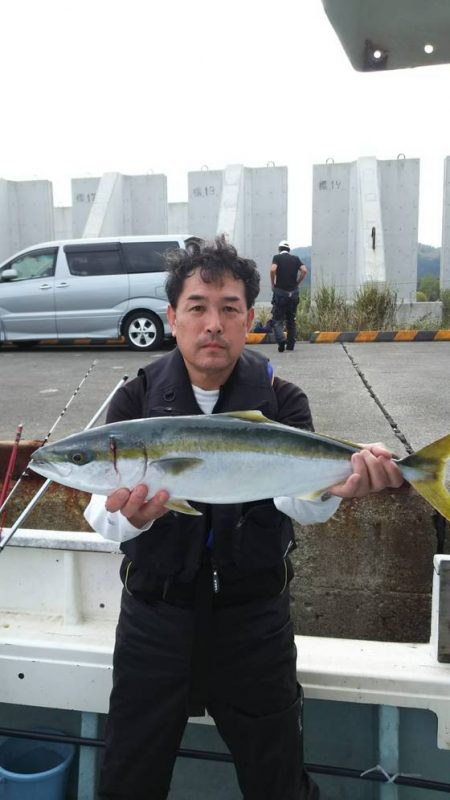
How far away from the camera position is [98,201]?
19812 millimetres

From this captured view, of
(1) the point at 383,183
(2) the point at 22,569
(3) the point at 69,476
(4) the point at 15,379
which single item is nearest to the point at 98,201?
(1) the point at 383,183

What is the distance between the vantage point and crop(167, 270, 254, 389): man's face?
7.29ft

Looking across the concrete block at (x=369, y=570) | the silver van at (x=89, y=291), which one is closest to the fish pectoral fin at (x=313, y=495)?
the concrete block at (x=369, y=570)

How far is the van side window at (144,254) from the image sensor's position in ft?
38.3

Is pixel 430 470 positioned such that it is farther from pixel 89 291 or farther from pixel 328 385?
pixel 89 291

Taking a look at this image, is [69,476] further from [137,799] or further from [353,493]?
[137,799]

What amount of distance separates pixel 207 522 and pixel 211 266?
2.96ft

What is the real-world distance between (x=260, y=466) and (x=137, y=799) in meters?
1.35

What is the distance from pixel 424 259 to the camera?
2380 centimetres

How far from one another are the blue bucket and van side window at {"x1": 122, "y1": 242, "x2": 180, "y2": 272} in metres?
9.40

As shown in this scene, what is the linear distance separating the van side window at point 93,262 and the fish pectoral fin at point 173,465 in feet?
34.2

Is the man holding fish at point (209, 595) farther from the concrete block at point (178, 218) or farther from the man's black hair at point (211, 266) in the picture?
the concrete block at point (178, 218)

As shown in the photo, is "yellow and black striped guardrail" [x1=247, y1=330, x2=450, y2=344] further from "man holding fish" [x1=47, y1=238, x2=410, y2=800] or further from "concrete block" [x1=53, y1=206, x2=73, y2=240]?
"concrete block" [x1=53, y1=206, x2=73, y2=240]

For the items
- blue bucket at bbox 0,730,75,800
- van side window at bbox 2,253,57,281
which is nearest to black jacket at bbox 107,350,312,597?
blue bucket at bbox 0,730,75,800
